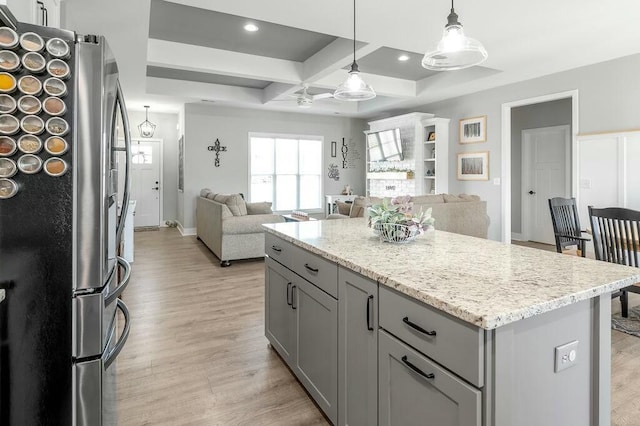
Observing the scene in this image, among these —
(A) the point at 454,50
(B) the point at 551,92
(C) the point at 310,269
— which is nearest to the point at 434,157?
(B) the point at 551,92

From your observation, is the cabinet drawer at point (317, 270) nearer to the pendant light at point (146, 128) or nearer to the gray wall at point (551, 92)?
the gray wall at point (551, 92)

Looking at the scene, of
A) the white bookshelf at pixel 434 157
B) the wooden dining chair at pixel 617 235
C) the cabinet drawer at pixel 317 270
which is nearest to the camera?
the cabinet drawer at pixel 317 270

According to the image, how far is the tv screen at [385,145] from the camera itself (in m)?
7.90

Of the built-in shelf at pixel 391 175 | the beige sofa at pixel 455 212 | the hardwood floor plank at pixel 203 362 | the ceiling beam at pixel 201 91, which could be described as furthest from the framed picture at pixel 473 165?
the hardwood floor plank at pixel 203 362

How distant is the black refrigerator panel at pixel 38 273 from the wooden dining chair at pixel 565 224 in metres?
3.63

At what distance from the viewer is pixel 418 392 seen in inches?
48.5

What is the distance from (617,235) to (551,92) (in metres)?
3.61

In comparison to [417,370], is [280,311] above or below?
below

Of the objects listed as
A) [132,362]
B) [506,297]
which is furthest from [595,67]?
[132,362]

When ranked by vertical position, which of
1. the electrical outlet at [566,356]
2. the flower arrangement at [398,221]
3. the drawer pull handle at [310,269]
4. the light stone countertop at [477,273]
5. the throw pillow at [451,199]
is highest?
the throw pillow at [451,199]

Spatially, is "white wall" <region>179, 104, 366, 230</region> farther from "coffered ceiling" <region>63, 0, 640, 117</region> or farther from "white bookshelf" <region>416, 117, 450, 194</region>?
"white bookshelf" <region>416, 117, 450, 194</region>

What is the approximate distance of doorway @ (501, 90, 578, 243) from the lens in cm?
523

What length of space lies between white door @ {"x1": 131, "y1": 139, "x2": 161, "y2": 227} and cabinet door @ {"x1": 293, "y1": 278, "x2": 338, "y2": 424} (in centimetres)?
791

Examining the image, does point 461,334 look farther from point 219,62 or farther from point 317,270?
point 219,62
